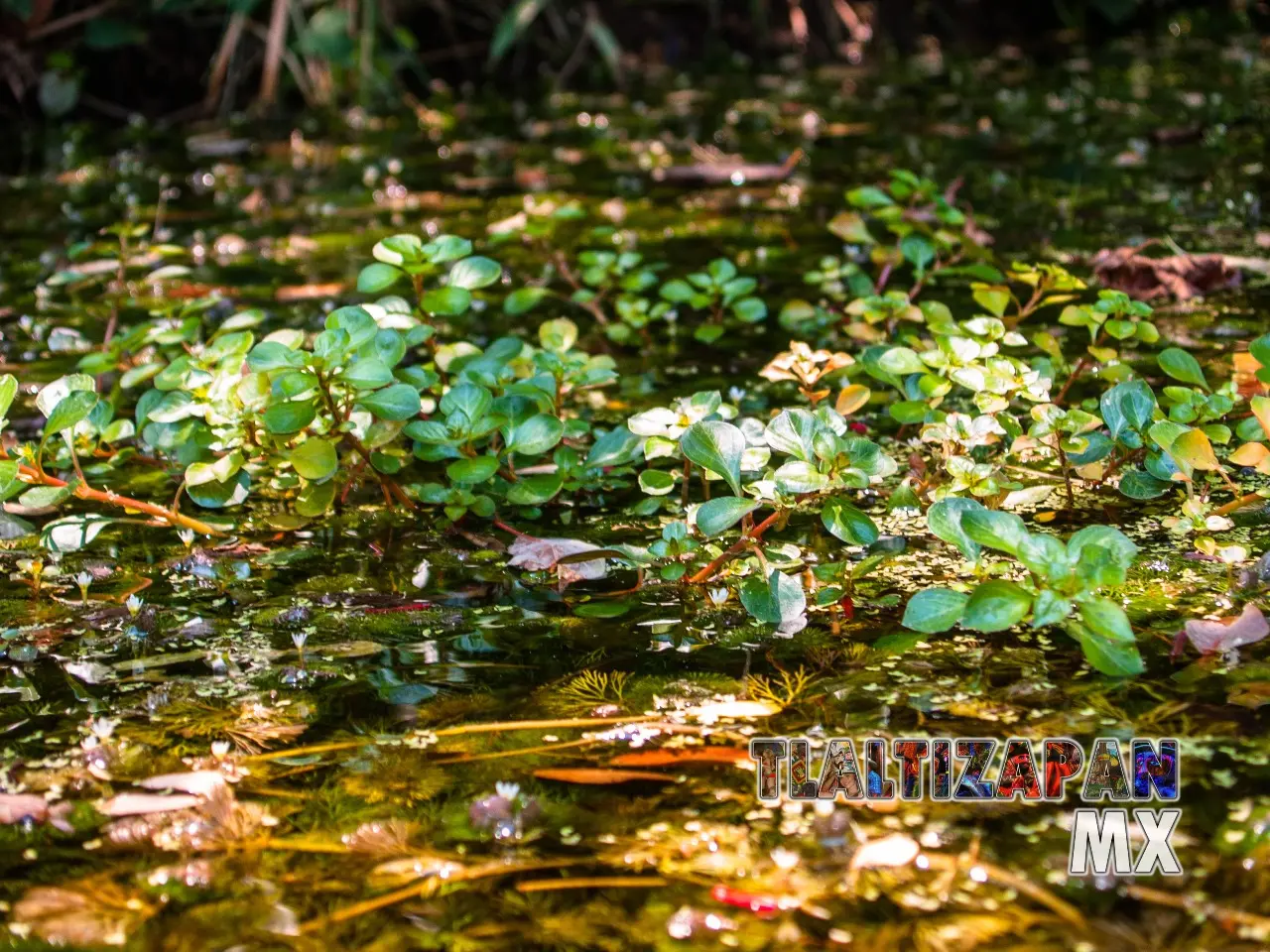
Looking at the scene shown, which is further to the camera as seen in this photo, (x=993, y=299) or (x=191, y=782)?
(x=993, y=299)

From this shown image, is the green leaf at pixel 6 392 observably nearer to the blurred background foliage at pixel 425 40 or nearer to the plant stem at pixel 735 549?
the plant stem at pixel 735 549

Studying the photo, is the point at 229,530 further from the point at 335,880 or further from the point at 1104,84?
the point at 1104,84

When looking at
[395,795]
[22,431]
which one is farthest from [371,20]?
[395,795]

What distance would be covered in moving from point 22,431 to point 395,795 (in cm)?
144

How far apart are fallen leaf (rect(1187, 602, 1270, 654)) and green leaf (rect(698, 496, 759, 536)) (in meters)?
0.48

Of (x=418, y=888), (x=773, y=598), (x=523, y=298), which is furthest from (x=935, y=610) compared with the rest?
(x=523, y=298)

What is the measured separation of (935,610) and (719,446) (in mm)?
335

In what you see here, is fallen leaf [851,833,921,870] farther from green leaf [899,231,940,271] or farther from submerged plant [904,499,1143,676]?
green leaf [899,231,940,271]

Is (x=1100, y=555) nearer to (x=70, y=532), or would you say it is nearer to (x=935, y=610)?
(x=935, y=610)

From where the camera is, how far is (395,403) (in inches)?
65.6

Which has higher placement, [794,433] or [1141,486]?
[794,433]

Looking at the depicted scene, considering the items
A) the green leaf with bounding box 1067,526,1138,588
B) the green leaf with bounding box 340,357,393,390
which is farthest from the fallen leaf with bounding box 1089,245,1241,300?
the green leaf with bounding box 340,357,393,390

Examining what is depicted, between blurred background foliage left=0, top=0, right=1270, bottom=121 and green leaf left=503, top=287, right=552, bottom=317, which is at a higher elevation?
blurred background foliage left=0, top=0, right=1270, bottom=121

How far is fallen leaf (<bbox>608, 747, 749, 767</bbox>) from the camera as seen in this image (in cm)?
124
